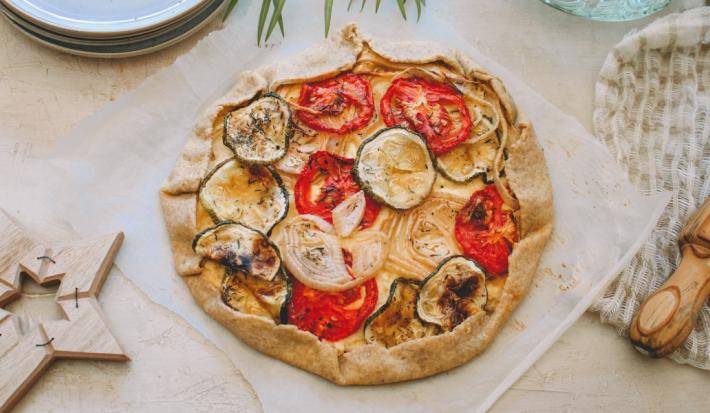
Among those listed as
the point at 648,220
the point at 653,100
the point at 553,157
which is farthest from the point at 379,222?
the point at 653,100

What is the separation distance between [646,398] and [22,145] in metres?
3.58

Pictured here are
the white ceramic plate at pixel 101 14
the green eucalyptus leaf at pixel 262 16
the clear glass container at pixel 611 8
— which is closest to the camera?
the white ceramic plate at pixel 101 14

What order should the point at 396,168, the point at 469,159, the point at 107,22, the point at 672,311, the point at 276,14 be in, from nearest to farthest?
the point at 672,311 < the point at 396,168 < the point at 469,159 < the point at 107,22 < the point at 276,14

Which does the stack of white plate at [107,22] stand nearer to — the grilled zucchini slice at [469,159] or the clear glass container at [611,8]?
the grilled zucchini slice at [469,159]

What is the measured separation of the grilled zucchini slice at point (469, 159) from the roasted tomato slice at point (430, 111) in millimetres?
60

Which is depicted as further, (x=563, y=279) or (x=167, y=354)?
(x=563, y=279)

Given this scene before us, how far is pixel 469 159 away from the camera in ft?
14.4

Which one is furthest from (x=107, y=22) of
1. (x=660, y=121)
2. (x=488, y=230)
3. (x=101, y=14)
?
(x=660, y=121)

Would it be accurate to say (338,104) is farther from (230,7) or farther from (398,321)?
(398,321)

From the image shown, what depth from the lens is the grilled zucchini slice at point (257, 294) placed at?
4.00 m

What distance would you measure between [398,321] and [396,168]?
79 centimetres

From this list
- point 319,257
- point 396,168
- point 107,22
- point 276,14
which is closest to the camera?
point 319,257

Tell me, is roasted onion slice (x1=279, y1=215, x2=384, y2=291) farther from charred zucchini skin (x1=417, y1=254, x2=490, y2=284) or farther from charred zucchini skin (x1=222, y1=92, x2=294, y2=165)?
charred zucchini skin (x1=222, y1=92, x2=294, y2=165)

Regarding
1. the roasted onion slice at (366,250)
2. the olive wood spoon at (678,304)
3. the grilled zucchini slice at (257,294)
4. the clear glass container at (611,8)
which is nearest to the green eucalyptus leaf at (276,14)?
the roasted onion slice at (366,250)
